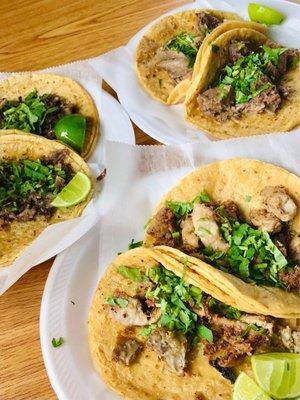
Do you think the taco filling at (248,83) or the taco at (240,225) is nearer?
the taco at (240,225)

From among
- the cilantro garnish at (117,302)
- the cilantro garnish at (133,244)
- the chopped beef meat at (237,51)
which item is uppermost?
the chopped beef meat at (237,51)

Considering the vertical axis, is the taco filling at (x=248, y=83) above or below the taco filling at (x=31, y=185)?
above

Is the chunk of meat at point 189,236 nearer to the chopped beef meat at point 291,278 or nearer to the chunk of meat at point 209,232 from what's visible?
the chunk of meat at point 209,232

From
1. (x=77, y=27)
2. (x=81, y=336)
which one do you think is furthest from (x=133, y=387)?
(x=77, y=27)

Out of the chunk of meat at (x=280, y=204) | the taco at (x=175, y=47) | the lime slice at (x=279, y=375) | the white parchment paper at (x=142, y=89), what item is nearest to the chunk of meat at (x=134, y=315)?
the lime slice at (x=279, y=375)

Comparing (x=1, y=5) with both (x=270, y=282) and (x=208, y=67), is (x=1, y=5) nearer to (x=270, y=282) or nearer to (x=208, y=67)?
(x=208, y=67)

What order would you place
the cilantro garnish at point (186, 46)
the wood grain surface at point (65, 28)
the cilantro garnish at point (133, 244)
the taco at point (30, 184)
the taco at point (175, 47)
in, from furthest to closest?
the wood grain surface at point (65, 28), the cilantro garnish at point (186, 46), the taco at point (175, 47), the taco at point (30, 184), the cilantro garnish at point (133, 244)

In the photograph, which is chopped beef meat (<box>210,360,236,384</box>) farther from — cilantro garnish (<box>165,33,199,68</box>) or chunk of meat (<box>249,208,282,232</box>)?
cilantro garnish (<box>165,33,199,68</box>)

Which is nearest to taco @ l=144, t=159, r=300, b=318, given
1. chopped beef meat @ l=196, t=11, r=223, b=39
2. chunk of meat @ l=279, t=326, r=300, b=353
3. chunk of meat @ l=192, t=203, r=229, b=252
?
chunk of meat @ l=192, t=203, r=229, b=252
